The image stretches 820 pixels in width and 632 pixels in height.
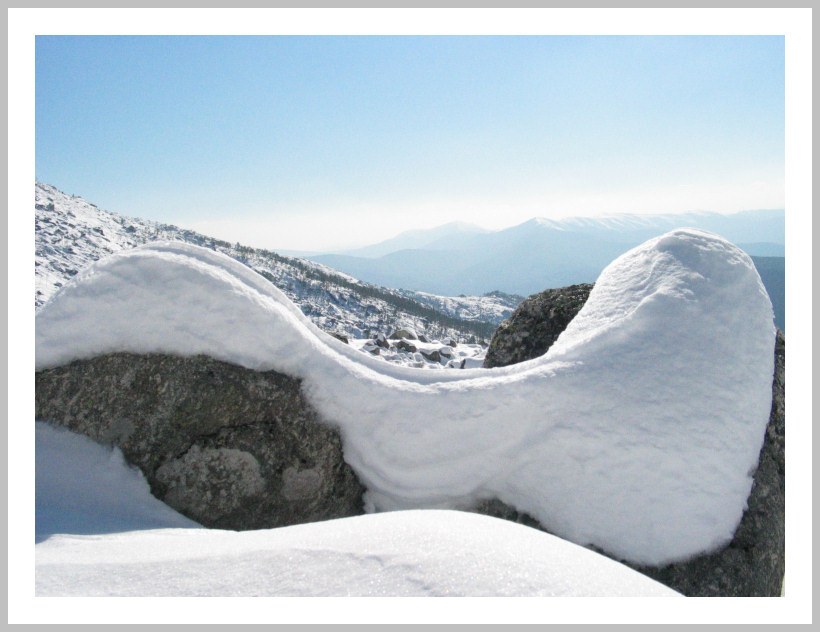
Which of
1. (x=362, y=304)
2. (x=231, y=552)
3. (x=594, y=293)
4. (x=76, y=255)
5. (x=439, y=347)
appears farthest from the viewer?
(x=362, y=304)

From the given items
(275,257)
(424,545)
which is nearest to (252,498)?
(424,545)

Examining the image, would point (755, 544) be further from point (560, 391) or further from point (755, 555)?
point (560, 391)

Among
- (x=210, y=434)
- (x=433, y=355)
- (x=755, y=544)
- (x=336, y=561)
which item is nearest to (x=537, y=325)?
(x=755, y=544)

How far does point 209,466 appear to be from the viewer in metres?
5.72

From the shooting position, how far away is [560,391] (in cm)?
586

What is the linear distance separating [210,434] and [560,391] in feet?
15.2

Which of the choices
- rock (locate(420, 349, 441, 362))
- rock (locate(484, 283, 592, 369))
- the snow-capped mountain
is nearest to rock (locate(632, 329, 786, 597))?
rock (locate(484, 283, 592, 369))

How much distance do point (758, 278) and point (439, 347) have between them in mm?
16054

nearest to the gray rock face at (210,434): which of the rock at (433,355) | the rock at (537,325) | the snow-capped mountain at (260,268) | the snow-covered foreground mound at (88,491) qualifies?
the snow-covered foreground mound at (88,491)

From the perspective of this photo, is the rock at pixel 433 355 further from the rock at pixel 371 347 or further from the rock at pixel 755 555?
the rock at pixel 755 555

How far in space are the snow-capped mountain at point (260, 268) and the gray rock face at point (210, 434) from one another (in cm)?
7713

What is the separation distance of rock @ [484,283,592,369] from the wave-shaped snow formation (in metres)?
2.56

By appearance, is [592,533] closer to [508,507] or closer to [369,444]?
[508,507]

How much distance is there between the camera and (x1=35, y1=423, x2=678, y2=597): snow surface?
10.5ft
